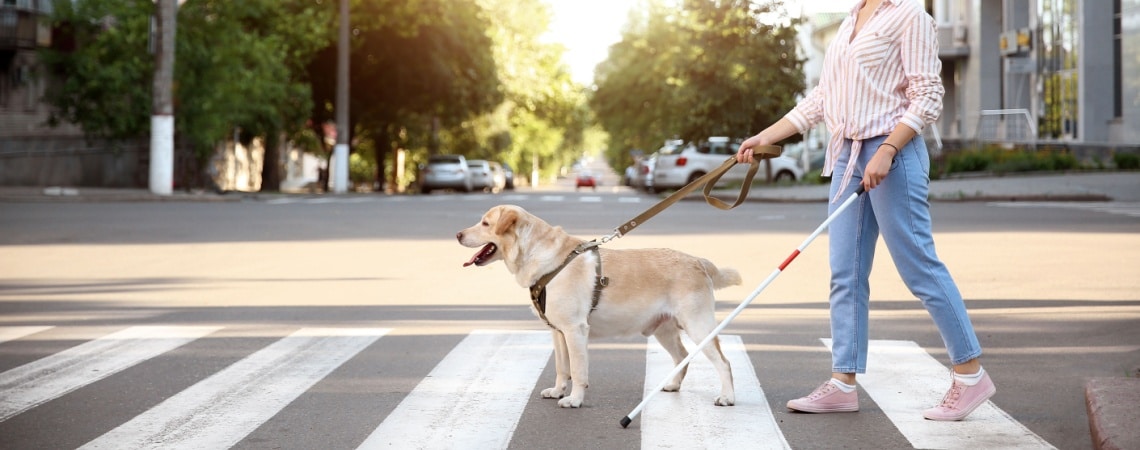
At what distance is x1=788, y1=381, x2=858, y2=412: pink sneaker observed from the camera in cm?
619

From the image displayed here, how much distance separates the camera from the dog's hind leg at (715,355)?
247 inches

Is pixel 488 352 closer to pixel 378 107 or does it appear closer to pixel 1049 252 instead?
pixel 1049 252

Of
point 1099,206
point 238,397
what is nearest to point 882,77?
point 238,397

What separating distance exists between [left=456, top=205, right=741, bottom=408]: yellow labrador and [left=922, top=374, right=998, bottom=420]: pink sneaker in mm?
914

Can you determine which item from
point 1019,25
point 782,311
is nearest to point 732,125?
point 1019,25

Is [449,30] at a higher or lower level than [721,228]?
higher

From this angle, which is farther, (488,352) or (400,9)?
(400,9)

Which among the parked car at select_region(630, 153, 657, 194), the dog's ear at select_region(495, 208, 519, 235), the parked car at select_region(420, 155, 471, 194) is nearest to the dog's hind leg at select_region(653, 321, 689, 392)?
the dog's ear at select_region(495, 208, 519, 235)

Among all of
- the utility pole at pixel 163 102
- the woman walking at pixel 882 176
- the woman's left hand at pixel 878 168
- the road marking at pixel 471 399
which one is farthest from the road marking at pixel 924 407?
the utility pole at pixel 163 102

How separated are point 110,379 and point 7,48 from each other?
1453 inches

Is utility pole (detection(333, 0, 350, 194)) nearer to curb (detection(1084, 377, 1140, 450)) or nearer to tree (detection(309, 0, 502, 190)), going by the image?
tree (detection(309, 0, 502, 190))

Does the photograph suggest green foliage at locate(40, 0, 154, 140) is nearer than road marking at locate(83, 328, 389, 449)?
No

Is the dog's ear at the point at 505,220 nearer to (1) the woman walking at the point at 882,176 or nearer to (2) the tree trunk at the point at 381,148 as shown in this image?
(1) the woman walking at the point at 882,176

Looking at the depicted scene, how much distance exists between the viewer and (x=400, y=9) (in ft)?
164
